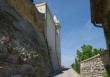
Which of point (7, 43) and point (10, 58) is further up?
point (7, 43)

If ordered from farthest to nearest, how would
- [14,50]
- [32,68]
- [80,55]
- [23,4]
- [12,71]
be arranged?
[80,55], [23,4], [32,68], [14,50], [12,71]

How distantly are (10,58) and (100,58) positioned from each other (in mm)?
5368

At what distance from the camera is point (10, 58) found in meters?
6.92

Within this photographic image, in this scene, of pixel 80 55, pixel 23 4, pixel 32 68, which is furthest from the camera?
pixel 80 55

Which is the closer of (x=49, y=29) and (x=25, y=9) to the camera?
(x=25, y=9)

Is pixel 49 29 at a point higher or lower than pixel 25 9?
lower

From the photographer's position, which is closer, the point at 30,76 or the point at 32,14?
the point at 30,76

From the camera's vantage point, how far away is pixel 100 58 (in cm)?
581

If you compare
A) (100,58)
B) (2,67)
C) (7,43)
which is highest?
(7,43)

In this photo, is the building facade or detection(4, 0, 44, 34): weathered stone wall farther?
the building facade

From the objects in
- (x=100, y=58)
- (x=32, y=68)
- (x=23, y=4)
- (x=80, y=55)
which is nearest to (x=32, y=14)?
(x=23, y=4)

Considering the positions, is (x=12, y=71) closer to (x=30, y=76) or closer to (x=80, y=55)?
(x=30, y=76)

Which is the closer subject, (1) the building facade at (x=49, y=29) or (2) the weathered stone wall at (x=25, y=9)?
(2) the weathered stone wall at (x=25, y=9)

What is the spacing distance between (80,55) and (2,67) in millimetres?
25608
